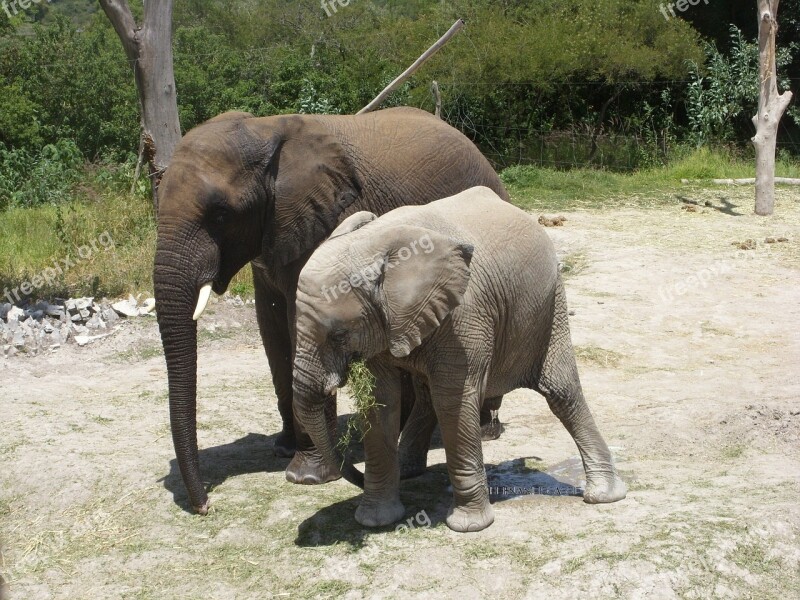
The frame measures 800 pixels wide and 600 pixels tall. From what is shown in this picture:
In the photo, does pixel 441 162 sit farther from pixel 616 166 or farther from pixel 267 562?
pixel 616 166

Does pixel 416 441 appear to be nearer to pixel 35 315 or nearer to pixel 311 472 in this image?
pixel 311 472

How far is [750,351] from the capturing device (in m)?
9.17

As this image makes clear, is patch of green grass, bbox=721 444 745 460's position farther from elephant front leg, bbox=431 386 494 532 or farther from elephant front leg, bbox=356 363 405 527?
elephant front leg, bbox=356 363 405 527

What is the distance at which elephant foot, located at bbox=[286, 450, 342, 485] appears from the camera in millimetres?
6156

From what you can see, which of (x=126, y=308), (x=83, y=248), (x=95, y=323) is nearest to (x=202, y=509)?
(x=95, y=323)

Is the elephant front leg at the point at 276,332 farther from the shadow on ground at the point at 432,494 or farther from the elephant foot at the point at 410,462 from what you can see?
the shadow on ground at the point at 432,494

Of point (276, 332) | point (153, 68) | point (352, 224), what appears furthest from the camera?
point (153, 68)

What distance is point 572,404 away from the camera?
561cm

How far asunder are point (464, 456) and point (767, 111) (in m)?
12.8

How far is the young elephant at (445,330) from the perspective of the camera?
4562 mm

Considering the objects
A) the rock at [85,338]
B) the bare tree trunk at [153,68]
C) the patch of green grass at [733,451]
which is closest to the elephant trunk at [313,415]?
the patch of green grass at [733,451]

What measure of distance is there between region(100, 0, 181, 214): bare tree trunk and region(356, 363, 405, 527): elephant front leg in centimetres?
678

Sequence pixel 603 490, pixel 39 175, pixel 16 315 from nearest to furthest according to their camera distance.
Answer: pixel 603 490 → pixel 16 315 → pixel 39 175

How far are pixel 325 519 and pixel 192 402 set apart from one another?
3.34 feet
